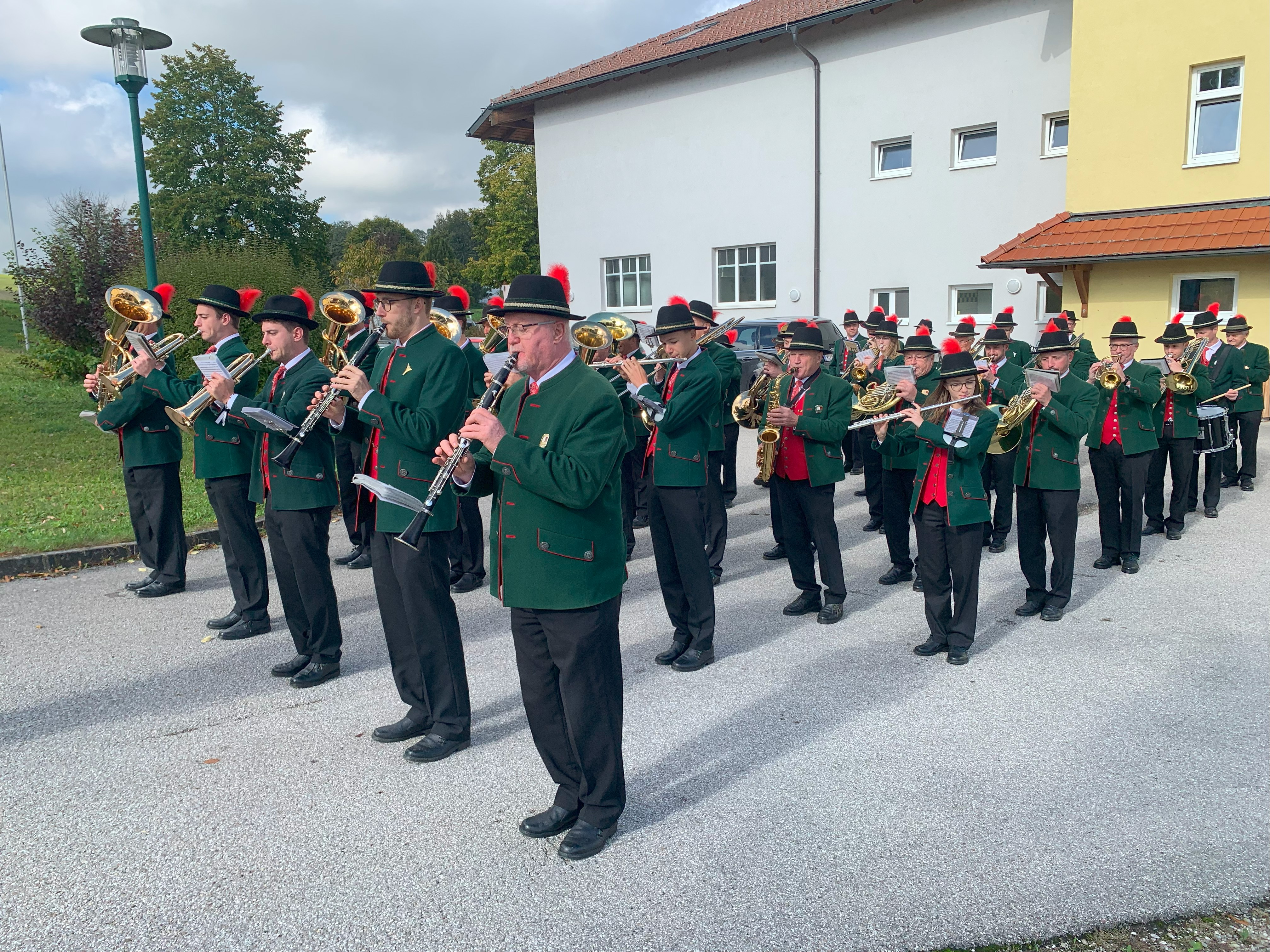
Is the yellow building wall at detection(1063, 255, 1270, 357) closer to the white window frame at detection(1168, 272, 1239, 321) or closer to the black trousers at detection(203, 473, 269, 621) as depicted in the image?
the white window frame at detection(1168, 272, 1239, 321)

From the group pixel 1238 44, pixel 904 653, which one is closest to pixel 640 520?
pixel 904 653

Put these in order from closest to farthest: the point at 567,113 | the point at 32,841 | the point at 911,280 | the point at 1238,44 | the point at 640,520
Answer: the point at 32,841
the point at 640,520
the point at 1238,44
the point at 911,280
the point at 567,113

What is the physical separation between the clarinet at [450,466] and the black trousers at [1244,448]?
9.97 metres

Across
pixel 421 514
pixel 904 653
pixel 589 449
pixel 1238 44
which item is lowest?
pixel 904 653

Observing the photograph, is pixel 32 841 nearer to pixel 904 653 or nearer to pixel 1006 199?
pixel 904 653

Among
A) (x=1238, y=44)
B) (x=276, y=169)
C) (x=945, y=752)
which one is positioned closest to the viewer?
(x=945, y=752)

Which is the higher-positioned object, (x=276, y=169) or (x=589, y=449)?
(x=276, y=169)

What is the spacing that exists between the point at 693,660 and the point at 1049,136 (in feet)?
59.5

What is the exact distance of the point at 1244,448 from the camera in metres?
10.8

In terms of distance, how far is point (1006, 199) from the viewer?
66.3ft

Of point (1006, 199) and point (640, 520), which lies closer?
point (640, 520)

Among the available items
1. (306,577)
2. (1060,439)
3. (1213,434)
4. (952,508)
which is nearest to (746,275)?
(1213,434)

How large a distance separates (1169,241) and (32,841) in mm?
17185

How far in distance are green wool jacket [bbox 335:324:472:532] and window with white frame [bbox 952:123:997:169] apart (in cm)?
1913
